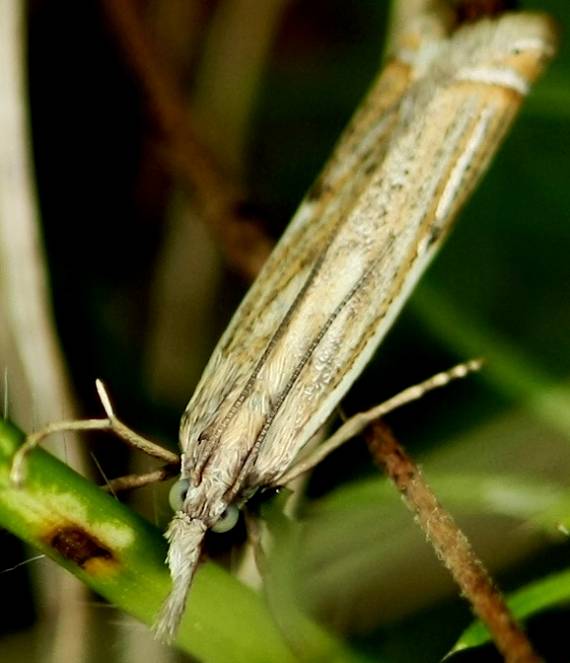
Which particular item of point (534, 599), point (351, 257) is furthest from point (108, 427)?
point (534, 599)

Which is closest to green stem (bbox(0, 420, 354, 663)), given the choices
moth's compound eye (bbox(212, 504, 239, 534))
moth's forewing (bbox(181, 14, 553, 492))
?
moth's compound eye (bbox(212, 504, 239, 534))

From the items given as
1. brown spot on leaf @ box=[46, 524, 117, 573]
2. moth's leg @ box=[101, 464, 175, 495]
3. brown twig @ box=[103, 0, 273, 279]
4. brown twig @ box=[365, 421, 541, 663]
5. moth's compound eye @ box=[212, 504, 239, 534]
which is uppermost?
brown twig @ box=[103, 0, 273, 279]

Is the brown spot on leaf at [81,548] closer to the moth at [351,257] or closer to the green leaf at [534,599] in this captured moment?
the moth at [351,257]

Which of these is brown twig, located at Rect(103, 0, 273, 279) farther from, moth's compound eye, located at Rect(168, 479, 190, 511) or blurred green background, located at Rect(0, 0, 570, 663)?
moth's compound eye, located at Rect(168, 479, 190, 511)

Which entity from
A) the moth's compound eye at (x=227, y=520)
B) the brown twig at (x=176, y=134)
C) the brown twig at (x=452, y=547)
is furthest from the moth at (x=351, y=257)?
the brown twig at (x=176, y=134)

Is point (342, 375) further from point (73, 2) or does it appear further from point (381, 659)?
point (73, 2)

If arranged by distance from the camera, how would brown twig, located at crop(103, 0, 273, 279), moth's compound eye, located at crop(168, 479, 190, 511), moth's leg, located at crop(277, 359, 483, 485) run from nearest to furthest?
moth's compound eye, located at crop(168, 479, 190, 511)
moth's leg, located at crop(277, 359, 483, 485)
brown twig, located at crop(103, 0, 273, 279)
